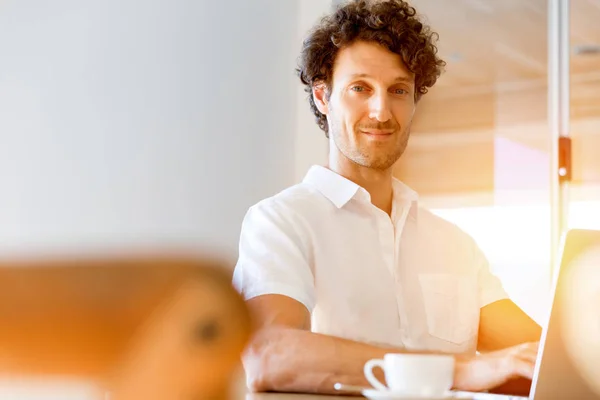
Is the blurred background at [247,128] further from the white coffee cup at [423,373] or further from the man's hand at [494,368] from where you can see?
the white coffee cup at [423,373]

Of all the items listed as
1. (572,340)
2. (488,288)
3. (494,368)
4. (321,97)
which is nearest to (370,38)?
(321,97)

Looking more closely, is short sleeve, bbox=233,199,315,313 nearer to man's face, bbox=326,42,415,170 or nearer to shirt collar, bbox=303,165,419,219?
shirt collar, bbox=303,165,419,219

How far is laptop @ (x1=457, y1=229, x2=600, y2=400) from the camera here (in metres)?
0.97

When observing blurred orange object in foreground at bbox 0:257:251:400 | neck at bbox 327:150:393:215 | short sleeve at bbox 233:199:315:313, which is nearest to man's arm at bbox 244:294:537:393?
short sleeve at bbox 233:199:315:313

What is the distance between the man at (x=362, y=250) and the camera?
1568 millimetres

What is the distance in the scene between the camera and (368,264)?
194 cm

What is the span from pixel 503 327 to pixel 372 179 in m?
0.48

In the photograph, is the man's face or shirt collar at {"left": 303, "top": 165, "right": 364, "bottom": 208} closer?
shirt collar at {"left": 303, "top": 165, "right": 364, "bottom": 208}

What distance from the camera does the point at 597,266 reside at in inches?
40.1

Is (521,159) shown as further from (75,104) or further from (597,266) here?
(597,266)

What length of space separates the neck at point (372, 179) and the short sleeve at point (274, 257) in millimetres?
288

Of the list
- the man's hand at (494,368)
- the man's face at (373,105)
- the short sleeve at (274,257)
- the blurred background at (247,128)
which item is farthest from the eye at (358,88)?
the blurred background at (247,128)

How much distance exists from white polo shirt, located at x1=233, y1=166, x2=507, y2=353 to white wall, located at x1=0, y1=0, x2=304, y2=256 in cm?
148

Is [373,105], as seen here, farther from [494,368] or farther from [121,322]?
[121,322]
